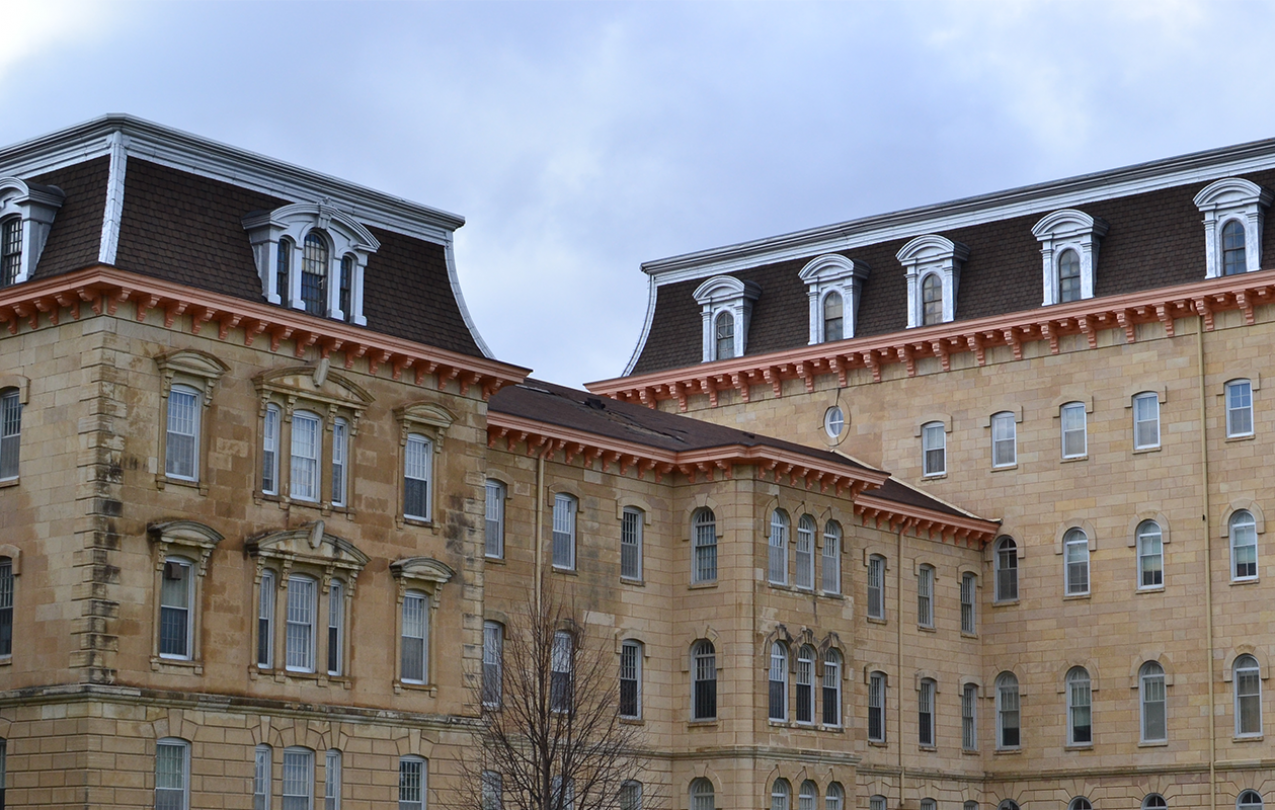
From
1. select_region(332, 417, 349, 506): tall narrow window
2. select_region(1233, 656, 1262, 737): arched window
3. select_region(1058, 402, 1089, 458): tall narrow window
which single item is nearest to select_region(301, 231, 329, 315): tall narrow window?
select_region(332, 417, 349, 506): tall narrow window

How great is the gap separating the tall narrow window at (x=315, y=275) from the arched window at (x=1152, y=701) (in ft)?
89.3

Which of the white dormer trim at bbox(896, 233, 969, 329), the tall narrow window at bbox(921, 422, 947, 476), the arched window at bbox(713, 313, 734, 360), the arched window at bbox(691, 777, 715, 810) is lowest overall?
the arched window at bbox(691, 777, 715, 810)

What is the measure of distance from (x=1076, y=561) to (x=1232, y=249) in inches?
388

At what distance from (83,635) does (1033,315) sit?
3183 cm

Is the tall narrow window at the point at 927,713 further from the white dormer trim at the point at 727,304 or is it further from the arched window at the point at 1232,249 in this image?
the arched window at the point at 1232,249

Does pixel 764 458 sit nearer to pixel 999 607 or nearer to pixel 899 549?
pixel 899 549

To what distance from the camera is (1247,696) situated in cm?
5691

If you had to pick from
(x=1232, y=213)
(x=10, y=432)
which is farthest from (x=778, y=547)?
(x=10, y=432)

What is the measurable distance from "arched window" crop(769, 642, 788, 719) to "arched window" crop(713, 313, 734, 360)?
54.0 ft

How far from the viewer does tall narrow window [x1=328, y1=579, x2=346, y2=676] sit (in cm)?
4256

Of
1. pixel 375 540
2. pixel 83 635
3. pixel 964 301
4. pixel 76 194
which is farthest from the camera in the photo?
pixel 964 301

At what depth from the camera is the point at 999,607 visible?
61.7 meters

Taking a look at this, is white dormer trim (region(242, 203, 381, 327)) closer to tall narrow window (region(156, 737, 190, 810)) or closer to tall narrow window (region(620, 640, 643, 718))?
tall narrow window (region(156, 737, 190, 810))

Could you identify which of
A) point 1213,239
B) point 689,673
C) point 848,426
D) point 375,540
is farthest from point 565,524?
point 1213,239
